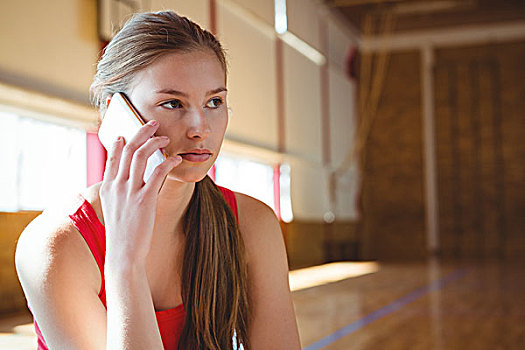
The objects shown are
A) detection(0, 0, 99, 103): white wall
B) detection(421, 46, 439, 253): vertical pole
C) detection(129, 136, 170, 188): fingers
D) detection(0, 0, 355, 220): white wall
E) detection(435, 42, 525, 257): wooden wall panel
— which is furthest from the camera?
detection(421, 46, 439, 253): vertical pole

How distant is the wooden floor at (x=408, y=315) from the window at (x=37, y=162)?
3.65ft

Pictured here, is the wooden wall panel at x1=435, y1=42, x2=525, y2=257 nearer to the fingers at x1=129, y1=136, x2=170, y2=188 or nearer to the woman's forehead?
the woman's forehead

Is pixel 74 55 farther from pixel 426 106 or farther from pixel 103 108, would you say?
pixel 426 106

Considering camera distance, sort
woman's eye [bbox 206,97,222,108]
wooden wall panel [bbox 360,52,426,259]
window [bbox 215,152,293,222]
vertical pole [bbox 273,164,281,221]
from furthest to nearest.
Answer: wooden wall panel [bbox 360,52,426,259]
vertical pole [bbox 273,164,281,221]
window [bbox 215,152,293,222]
woman's eye [bbox 206,97,222,108]

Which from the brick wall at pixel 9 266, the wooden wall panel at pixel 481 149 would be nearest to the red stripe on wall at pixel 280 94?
the wooden wall panel at pixel 481 149

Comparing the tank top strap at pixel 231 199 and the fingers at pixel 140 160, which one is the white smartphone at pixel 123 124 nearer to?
the fingers at pixel 140 160

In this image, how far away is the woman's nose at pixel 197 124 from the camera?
3.88ft

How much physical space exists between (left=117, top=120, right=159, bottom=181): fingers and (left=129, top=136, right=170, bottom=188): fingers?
1 centimetres

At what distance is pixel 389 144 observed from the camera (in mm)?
12000

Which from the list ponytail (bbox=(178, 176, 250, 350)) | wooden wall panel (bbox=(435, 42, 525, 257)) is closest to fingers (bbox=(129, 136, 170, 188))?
ponytail (bbox=(178, 176, 250, 350))

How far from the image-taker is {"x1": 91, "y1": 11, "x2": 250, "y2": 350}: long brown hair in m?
1.24

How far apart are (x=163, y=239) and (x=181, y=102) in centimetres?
31

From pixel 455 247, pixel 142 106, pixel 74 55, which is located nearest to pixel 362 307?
pixel 74 55

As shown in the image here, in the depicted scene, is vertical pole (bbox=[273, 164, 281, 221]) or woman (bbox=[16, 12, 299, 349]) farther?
vertical pole (bbox=[273, 164, 281, 221])
